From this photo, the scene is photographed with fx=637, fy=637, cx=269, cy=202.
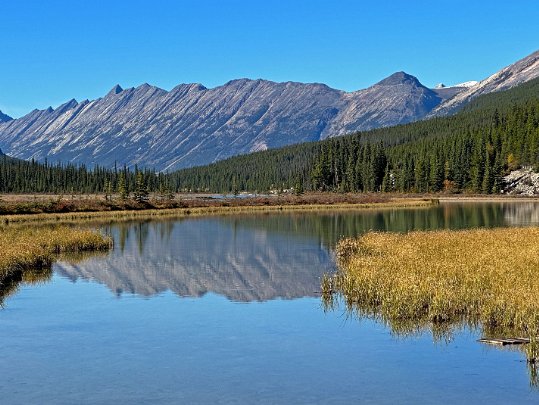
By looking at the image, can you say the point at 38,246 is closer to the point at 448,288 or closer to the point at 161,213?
the point at 448,288

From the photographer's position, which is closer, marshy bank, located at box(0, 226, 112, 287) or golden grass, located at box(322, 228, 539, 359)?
golden grass, located at box(322, 228, 539, 359)

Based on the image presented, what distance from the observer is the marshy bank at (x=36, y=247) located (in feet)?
136

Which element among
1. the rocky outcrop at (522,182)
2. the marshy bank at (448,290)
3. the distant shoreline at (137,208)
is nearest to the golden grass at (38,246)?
the marshy bank at (448,290)

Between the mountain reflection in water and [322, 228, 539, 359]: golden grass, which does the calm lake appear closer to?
the mountain reflection in water

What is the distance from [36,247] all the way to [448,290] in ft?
107

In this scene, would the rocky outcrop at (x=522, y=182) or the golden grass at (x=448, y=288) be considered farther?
the rocky outcrop at (x=522, y=182)

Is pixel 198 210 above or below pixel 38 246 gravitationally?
above

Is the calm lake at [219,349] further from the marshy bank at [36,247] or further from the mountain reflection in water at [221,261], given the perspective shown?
the marshy bank at [36,247]

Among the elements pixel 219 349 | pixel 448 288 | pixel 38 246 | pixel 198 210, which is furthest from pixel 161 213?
pixel 219 349

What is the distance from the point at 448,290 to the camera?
2833 cm

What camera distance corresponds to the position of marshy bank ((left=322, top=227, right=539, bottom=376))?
Result: 2502 cm

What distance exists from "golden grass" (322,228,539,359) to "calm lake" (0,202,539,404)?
1.19 m

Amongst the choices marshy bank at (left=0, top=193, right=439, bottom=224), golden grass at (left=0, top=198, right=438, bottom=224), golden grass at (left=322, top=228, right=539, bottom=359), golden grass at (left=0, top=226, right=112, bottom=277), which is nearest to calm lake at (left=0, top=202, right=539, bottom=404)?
golden grass at (left=322, top=228, right=539, bottom=359)

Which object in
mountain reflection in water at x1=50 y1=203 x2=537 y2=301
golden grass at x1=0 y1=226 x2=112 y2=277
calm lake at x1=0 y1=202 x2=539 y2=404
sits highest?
golden grass at x1=0 y1=226 x2=112 y2=277
